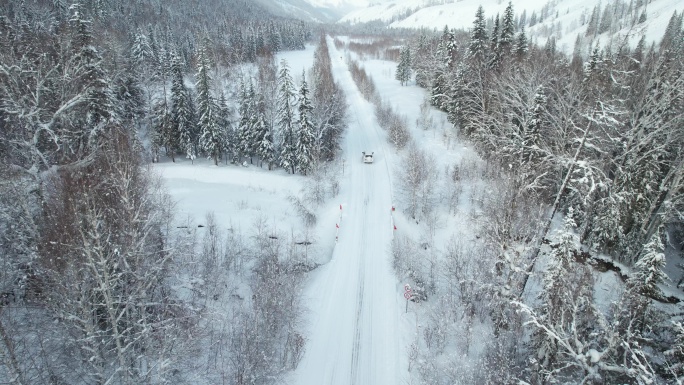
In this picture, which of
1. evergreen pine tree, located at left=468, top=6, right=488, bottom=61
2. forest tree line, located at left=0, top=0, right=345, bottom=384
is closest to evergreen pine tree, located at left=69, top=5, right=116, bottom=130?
forest tree line, located at left=0, top=0, right=345, bottom=384

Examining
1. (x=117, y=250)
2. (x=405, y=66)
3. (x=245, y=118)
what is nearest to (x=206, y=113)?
(x=245, y=118)

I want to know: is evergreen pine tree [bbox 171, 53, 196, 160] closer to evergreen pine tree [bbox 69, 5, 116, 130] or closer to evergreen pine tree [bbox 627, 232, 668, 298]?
evergreen pine tree [bbox 69, 5, 116, 130]

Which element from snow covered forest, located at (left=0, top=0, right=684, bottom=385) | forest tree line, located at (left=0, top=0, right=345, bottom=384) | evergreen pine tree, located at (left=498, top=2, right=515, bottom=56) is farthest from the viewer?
evergreen pine tree, located at (left=498, top=2, right=515, bottom=56)

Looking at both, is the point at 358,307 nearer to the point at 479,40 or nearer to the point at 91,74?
the point at 91,74

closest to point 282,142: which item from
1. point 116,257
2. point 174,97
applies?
point 174,97

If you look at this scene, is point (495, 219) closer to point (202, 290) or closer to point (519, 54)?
point (202, 290)
